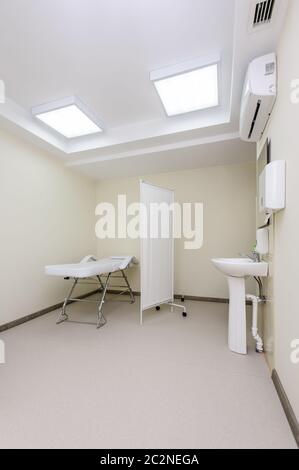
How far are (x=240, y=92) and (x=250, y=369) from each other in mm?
2467

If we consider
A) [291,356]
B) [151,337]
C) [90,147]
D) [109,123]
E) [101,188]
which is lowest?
[151,337]

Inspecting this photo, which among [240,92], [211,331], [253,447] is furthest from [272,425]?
[240,92]

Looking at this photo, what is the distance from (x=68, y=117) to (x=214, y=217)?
2.65 m

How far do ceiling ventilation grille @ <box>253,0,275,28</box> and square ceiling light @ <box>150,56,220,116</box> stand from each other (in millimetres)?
439

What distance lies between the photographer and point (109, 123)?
286 centimetres

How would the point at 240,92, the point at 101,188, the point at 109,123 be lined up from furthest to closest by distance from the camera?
the point at 101,188 < the point at 109,123 < the point at 240,92

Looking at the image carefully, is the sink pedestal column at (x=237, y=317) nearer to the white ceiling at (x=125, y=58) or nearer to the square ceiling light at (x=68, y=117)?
the white ceiling at (x=125, y=58)

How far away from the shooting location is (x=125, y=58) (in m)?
1.86

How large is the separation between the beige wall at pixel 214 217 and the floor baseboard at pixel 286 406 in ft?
6.88

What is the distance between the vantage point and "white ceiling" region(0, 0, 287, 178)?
148 cm

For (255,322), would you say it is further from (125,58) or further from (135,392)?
(125,58)

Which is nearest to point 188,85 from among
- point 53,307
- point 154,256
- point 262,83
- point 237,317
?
point 262,83
